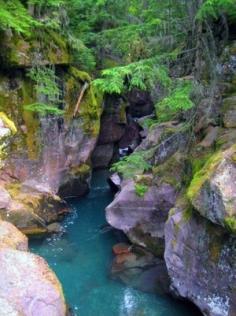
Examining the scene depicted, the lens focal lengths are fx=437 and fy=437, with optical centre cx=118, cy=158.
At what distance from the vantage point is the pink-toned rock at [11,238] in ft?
32.5

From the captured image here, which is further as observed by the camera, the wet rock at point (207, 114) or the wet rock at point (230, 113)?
the wet rock at point (207, 114)

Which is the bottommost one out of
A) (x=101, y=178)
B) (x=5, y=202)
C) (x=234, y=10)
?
(x=101, y=178)

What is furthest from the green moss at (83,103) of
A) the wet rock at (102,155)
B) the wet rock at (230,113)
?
the wet rock at (230,113)

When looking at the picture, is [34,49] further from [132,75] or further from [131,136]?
[131,136]

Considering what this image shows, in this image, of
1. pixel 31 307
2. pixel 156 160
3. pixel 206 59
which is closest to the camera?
pixel 31 307

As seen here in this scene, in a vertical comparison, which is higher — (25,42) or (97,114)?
(25,42)

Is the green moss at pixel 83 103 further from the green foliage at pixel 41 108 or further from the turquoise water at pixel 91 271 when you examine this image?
the turquoise water at pixel 91 271

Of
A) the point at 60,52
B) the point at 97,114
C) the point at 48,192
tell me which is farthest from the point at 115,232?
the point at 60,52

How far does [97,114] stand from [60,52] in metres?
3.65

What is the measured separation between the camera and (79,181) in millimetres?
20734

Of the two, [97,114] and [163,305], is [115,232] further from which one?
[97,114]

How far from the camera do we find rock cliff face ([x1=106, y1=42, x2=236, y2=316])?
9359mm

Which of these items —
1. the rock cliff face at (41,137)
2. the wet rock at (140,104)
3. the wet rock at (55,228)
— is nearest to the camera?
the wet rock at (55,228)

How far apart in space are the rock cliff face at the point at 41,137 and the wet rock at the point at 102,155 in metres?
4.41
